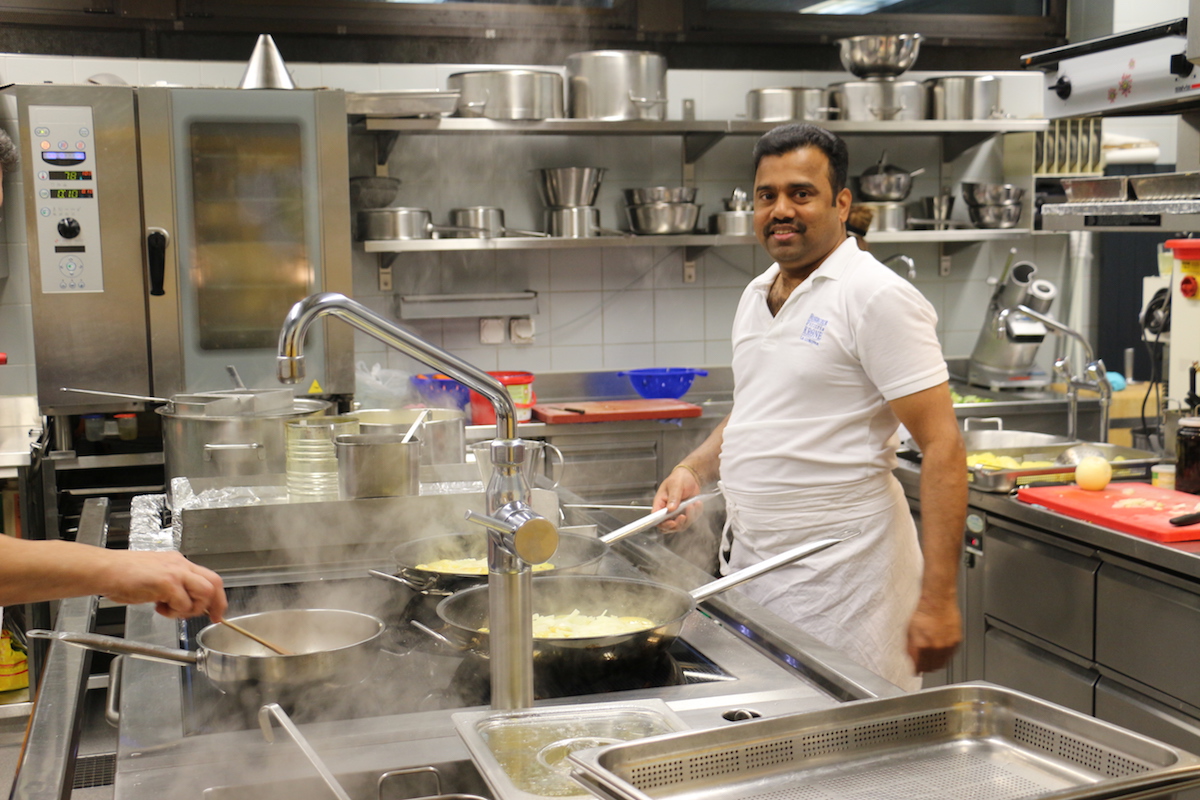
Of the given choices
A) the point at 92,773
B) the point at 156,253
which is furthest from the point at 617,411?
the point at 92,773

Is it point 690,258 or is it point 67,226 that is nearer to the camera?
point 67,226

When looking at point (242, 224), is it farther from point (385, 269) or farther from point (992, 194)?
point (992, 194)

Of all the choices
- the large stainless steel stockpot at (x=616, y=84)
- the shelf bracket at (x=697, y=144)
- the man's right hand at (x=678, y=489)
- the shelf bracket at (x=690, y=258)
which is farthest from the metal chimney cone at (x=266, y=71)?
the man's right hand at (x=678, y=489)

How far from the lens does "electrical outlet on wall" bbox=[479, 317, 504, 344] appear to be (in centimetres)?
454

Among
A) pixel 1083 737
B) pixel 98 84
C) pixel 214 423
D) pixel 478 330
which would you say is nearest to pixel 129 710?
pixel 1083 737

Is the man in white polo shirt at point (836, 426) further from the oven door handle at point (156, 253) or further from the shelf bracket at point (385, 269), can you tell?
the shelf bracket at point (385, 269)

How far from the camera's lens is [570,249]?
4.61 metres

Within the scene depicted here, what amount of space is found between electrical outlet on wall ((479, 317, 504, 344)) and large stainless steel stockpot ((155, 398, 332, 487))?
6.54 ft

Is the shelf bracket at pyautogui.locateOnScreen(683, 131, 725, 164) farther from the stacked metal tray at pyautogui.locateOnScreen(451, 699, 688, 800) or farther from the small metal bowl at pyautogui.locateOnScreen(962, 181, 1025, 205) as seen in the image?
the stacked metal tray at pyautogui.locateOnScreen(451, 699, 688, 800)

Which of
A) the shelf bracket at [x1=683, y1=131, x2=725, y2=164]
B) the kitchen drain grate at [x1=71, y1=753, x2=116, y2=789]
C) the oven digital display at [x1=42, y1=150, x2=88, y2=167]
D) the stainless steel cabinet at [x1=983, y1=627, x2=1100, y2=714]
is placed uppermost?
the shelf bracket at [x1=683, y1=131, x2=725, y2=164]

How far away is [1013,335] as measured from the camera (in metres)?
4.45

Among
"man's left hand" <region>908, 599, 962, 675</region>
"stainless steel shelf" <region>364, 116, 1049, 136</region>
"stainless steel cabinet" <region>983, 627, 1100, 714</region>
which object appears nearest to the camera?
"man's left hand" <region>908, 599, 962, 675</region>

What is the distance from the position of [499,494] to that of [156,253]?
9.73 ft

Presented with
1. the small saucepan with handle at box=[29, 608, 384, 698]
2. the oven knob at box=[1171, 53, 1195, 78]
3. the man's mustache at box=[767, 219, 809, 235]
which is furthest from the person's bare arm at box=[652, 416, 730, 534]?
the oven knob at box=[1171, 53, 1195, 78]
